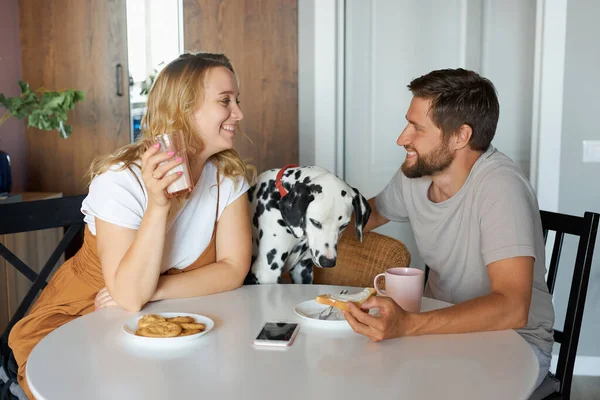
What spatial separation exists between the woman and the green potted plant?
1.59 m

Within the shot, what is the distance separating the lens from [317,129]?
3633 mm

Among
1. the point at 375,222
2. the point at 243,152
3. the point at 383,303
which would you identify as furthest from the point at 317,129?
the point at 383,303

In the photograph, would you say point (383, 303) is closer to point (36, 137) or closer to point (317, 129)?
point (317, 129)

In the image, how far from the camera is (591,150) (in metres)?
3.25

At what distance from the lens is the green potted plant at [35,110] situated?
131 inches

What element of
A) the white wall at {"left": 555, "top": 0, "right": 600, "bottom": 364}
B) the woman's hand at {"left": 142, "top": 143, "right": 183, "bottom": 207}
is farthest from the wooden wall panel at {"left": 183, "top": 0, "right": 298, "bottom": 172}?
the woman's hand at {"left": 142, "top": 143, "right": 183, "bottom": 207}

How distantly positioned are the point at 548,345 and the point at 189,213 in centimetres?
100

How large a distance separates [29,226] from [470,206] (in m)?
1.20

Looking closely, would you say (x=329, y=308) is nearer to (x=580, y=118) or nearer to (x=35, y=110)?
(x=580, y=118)

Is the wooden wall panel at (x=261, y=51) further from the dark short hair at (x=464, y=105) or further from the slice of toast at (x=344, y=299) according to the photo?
the slice of toast at (x=344, y=299)

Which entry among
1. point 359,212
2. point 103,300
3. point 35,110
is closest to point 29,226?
point 103,300

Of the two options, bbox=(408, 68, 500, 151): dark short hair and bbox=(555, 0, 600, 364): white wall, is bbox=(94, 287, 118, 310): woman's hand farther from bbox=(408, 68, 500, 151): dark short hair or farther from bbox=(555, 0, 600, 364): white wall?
bbox=(555, 0, 600, 364): white wall

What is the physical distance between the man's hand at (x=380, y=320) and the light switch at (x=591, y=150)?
85.9 inches

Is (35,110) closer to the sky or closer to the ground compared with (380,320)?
closer to the sky
